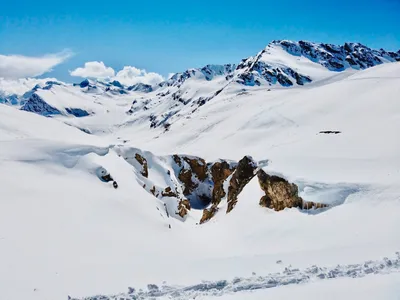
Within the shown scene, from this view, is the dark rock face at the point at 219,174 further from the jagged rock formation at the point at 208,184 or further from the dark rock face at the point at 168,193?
the dark rock face at the point at 168,193

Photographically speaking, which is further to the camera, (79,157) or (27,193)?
(79,157)

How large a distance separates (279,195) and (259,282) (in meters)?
12.2

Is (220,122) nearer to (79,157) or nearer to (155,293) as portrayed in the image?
(79,157)

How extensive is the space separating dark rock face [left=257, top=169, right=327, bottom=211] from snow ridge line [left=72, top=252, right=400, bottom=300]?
7737mm

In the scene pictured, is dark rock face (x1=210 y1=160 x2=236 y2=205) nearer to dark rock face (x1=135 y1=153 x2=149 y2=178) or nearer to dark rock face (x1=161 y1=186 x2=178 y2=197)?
dark rock face (x1=161 y1=186 x2=178 y2=197)

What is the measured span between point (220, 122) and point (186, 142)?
10.4 metres

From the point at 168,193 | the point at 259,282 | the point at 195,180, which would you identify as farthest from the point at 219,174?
the point at 259,282

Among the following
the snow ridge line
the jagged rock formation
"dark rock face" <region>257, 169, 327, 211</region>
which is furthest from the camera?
the jagged rock formation

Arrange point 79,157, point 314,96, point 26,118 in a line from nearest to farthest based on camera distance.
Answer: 1. point 79,157
2. point 26,118
3. point 314,96

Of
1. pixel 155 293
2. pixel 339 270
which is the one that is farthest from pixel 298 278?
pixel 155 293

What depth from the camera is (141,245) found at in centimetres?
1852

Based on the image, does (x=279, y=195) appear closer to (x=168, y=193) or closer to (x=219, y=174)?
(x=168, y=193)

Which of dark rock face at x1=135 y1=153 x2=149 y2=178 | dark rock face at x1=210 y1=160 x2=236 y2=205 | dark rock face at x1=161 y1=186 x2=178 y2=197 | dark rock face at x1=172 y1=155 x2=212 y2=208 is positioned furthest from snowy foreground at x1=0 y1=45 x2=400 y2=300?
dark rock face at x1=172 y1=155 x2=212 y2=208

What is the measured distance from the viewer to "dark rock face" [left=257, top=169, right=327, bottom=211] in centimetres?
2205
